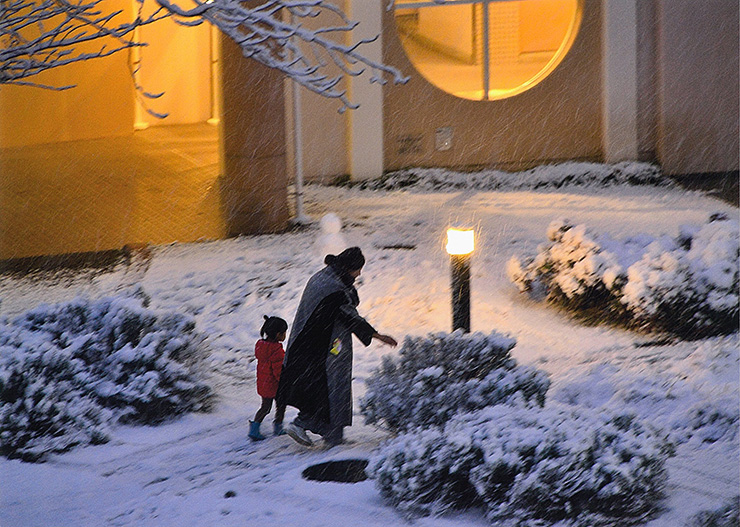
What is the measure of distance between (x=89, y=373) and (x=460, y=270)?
2614 millimetres

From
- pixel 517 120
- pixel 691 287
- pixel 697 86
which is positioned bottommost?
pixel 691 287

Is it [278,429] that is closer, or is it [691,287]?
[278,429]

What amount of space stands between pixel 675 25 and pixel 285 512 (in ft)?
30.0

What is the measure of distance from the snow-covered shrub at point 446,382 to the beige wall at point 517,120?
6566 mm

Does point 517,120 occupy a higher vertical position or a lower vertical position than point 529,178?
higher

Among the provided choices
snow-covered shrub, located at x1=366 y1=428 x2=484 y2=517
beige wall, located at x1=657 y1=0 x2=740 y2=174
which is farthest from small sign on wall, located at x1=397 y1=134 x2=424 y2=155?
snow-covered shrub, located at x1=366 y1=428 x2=484 y2=517

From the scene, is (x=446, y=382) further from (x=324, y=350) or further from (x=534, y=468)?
(x=534, y=468)

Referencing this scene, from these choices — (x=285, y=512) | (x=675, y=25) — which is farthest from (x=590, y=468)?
(x=675, y=25)

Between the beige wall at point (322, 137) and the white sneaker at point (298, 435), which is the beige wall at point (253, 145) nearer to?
the beige wall at point (322, 137)

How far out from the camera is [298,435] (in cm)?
596

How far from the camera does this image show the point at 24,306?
8.79 metres

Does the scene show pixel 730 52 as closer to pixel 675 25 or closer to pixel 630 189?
pixel 675 25

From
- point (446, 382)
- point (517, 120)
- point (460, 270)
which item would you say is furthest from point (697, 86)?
point (446, 382)

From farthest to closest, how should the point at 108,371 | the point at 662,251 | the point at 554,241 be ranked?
the point at 554,241
the point at 662,251
the point at 108,371
